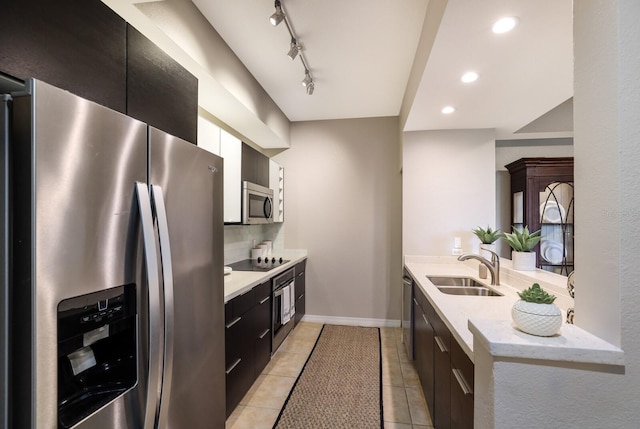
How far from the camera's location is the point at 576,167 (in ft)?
2.85

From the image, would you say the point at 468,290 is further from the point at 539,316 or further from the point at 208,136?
the point at 208,136

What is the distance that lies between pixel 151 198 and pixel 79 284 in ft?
1.10

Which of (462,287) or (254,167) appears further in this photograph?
(254,167)

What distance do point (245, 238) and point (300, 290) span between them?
97 cm

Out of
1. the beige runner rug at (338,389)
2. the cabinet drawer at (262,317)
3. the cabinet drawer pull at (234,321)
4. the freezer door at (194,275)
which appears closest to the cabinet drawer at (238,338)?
the cabinet drawer pull at (234,321)

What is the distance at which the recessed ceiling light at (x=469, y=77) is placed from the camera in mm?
1915

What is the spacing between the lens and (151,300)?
0.93 meters

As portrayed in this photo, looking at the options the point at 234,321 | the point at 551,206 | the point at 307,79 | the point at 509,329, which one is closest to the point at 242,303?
the point at 234,321

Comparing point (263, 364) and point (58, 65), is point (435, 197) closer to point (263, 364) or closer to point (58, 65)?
point (263, 364)

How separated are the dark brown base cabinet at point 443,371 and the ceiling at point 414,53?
1.52 metres

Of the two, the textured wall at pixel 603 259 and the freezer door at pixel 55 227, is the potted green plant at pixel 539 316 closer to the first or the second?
the textured wall at pixel 603 259

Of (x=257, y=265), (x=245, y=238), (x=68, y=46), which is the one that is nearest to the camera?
(x=68, y=46)

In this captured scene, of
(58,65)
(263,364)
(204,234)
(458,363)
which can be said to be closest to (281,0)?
(58,65)

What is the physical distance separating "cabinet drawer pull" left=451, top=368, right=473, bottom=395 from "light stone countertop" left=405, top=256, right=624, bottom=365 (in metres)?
0.15
